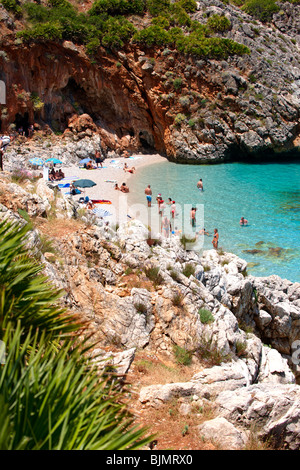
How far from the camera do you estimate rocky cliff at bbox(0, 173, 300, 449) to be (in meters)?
5.69

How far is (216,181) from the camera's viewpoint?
104 ft

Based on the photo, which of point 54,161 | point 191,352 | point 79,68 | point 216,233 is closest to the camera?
point 191,352

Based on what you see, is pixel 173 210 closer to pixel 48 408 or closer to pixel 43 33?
pixel 48 408

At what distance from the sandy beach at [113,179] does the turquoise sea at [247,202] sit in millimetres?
1049

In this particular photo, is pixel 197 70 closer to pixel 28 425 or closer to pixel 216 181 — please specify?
pixel 216 181

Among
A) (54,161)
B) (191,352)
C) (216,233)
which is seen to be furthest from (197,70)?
(191,352)

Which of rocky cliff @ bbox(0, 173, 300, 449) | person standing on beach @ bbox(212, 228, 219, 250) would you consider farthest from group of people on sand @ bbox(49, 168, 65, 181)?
rocky cliff @ bbox(0, 173, 300, 449)

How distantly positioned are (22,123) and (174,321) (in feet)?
105

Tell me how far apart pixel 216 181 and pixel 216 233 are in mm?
12392

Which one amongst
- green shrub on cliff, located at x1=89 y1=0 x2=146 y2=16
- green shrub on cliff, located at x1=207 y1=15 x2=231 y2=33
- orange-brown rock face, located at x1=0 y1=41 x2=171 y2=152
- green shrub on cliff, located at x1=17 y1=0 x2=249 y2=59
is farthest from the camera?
green shrub on cliff, located at x1=207 y1=15 x2=231 y2=33

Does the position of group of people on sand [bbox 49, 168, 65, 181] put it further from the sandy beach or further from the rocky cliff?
the rocky cliff

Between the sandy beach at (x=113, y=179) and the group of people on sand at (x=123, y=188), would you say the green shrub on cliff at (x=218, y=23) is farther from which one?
the group of people on sand at (x=123, y=188)

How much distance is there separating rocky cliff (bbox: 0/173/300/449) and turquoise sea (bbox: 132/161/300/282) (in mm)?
6808
